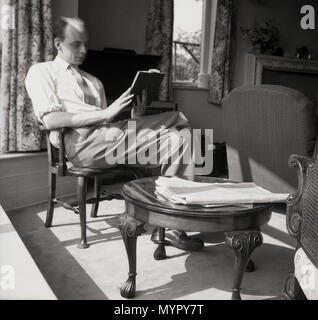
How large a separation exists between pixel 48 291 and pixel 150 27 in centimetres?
378

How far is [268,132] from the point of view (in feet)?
6.89

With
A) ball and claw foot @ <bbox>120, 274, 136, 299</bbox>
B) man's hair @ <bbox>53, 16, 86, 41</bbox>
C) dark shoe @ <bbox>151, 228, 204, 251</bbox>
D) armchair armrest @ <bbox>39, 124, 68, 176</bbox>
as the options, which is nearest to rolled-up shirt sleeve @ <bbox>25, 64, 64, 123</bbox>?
armchair armrest @ <bbox>39, 124, 68, 176</bbox>

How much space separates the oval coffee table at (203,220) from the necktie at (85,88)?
1138mm

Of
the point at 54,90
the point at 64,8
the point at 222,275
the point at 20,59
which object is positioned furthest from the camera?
the point at 64,8

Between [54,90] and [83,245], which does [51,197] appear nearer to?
[83,245]

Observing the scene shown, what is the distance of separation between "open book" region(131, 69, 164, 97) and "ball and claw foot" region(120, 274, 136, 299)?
1.07 m

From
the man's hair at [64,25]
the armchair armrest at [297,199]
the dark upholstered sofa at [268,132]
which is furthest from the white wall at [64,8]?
the armchair armrest at [297,199]

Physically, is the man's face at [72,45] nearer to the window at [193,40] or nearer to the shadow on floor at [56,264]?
the shadow on floor at [56,264]

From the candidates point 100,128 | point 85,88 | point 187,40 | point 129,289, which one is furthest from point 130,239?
point 187,40

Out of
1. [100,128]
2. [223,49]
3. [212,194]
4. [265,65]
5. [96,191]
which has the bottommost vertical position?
[96,191]

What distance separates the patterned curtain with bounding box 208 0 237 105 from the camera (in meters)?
4.93

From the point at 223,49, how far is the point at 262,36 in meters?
0.72

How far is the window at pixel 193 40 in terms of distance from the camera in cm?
511
